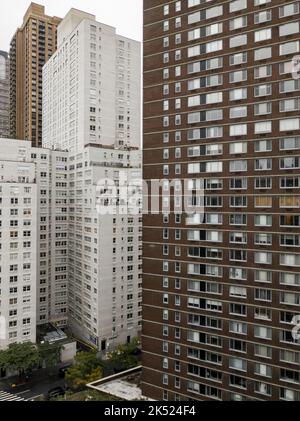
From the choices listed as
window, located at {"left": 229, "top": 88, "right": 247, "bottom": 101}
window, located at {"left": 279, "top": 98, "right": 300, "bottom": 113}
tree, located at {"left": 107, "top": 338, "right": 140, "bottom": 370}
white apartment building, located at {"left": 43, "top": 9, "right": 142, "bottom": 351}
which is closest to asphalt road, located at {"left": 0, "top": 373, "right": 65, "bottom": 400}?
tree, located at {"left": 107, "top": 338, "right": 140, "bottom": 370}

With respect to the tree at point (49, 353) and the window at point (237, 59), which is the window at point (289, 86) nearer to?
the window at point (237, 59)

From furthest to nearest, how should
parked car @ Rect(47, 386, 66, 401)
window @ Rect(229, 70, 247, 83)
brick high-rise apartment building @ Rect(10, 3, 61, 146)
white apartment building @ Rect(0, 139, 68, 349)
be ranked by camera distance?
brick high-rise apartment building @ Rect(10, 3, 61, 146) < white apartment building @ Rect(0, 139, 68, 349) < parked car @ Rect(47, 386, 66, 401) < window @ Rect(229, 70, 247, 83)

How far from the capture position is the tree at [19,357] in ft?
178

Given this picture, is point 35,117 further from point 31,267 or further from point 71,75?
point 31,267

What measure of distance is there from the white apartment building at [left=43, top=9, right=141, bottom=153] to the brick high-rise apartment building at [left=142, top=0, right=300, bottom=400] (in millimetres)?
33401

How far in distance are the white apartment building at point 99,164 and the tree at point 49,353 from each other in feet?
25.6

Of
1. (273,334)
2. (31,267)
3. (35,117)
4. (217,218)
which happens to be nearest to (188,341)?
(273,334)

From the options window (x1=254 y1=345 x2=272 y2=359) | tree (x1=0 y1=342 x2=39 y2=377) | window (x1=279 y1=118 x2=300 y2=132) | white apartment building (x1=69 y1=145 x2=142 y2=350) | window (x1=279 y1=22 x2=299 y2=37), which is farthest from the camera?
white apartment building (x1=69 y1=145 x2=142 y2=350)

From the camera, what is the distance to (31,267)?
61.2 metres

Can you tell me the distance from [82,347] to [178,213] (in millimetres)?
37905

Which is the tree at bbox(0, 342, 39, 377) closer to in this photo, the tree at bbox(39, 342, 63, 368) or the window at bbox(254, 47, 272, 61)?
the tree at bbox(39, 342, 63, 368)

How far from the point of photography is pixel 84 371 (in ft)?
171

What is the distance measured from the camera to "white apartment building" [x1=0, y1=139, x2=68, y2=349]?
5891 centimetres

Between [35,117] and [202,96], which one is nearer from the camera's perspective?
[202,96]
